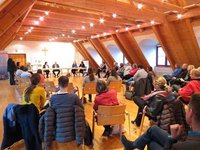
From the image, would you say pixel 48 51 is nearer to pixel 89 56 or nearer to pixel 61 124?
pixel 89 56

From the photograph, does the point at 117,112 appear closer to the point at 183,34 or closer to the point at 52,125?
the point at 52,125

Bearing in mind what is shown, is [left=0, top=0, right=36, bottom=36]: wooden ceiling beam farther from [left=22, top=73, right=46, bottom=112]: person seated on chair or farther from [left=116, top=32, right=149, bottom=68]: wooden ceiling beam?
[left=116, top=32, right=149, bottom=68]: wooden ceiling beam

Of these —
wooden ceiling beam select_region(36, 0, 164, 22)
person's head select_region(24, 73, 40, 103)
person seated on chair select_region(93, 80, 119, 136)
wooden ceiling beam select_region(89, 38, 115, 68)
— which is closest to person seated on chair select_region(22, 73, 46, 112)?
person's head select_region(24, 73, 40, 103)

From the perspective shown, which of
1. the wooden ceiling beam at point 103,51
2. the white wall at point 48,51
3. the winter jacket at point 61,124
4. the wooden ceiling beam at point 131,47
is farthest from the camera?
the white wall at point 48,51

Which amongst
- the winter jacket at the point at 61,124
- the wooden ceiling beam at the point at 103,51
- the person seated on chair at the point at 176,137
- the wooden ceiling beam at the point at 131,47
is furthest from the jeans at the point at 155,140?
the wooden ceiling beam at the point at 103,51

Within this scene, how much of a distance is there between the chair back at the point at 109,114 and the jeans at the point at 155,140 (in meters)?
0.82

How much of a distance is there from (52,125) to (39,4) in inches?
212

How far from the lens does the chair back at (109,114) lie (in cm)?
302

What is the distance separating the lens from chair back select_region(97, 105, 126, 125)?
302cm

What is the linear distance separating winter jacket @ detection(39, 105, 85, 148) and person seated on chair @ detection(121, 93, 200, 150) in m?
0.59

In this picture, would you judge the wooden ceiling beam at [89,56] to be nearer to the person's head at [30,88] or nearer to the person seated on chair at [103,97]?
the person seated on chair at [103,97]

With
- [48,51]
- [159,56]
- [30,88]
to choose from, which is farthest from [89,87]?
[48,51]

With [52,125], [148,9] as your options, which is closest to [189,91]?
[52,125]

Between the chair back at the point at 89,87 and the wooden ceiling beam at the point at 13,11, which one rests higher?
the wooden ceiling beam at the point at 13,11
